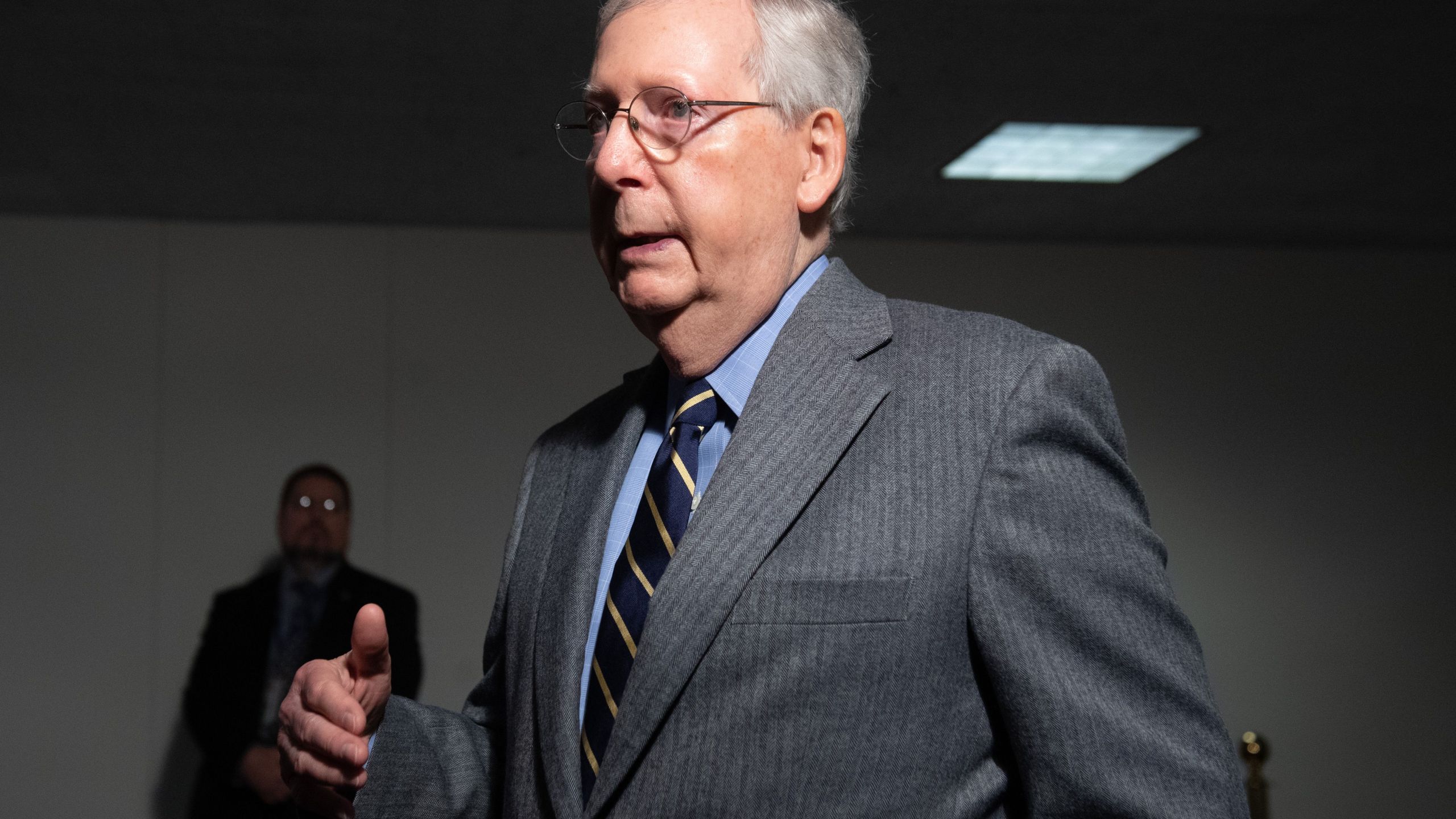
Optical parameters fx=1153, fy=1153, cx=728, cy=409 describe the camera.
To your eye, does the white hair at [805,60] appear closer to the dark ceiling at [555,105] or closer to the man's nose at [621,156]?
the man's nose at [621,156]

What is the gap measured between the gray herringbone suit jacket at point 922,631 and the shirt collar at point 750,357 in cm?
6

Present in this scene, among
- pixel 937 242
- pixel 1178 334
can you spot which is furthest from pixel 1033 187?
pixel 1178 334

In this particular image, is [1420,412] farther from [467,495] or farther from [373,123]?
[373,123]

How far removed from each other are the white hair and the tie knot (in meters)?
0.23

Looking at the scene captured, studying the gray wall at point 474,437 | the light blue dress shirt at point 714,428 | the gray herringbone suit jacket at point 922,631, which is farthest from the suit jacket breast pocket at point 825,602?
the gray wall at point 474,437

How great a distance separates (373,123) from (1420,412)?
562cm

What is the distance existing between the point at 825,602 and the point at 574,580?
258mm

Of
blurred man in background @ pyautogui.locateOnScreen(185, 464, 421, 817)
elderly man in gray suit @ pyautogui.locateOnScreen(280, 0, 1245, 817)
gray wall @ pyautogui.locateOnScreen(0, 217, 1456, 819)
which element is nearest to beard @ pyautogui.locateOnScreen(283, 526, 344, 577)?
blurred man in background @ pyautogui.locateOnScreen(185, 464, 421, 817)

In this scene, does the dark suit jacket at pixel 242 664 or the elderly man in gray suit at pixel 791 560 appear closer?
the elderly man in gray suit at pixel 791 560

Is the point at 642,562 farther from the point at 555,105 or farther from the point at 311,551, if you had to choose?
the point at 311,551

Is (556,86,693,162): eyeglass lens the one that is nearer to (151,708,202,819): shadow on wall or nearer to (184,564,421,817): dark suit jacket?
(184,564,421,817): dark suit jacket

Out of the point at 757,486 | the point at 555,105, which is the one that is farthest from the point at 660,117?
the point at 555,105

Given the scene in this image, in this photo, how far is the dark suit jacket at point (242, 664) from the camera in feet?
12.7

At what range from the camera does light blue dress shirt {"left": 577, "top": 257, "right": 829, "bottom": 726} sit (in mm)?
1035
